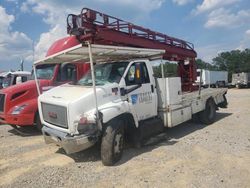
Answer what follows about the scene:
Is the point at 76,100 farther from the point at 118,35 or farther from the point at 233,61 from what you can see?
the point at 233,61

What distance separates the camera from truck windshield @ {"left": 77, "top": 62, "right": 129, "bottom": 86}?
676 cm

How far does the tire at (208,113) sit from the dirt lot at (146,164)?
66.4 inches

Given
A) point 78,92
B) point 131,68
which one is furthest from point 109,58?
point 78,92

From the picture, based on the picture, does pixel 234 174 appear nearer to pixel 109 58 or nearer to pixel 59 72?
pixel 109 58

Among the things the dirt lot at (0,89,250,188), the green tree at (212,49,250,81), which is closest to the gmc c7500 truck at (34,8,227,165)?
the dirt lot at (0,89,250,188)

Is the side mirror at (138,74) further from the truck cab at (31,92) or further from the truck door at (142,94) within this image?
the truck cab at (31,92)

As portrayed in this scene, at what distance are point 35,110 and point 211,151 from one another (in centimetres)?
538

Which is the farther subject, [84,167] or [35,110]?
[35,110]

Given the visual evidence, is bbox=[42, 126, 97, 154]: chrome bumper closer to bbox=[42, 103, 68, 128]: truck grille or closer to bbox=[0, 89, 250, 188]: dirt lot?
bbox=[42, 103, 68, 128]: truck grille

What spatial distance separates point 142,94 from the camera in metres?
7.19

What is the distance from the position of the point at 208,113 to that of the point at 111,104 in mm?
5478

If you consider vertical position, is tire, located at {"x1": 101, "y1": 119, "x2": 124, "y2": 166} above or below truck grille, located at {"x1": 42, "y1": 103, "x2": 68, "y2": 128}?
below

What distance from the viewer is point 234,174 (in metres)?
5.25

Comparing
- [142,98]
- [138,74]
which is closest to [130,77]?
[138,74]
